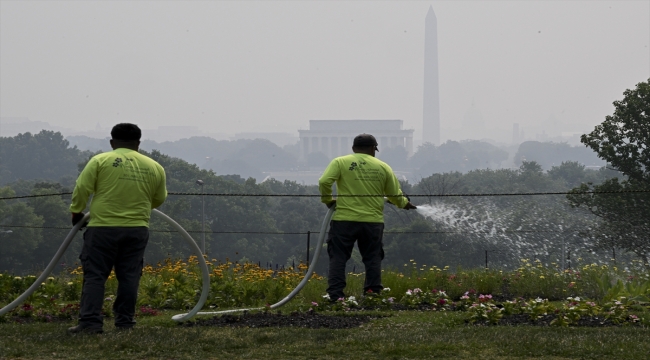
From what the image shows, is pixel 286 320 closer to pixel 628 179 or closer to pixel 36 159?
pixel 628 179

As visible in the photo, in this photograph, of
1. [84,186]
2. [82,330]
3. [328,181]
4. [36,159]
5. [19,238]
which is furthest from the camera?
[36,159]

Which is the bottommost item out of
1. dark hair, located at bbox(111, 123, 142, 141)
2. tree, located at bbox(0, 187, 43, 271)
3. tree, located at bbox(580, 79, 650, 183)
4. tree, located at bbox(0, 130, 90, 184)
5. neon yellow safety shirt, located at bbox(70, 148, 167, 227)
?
tree, located at bbox(0, 187, 43, 271)

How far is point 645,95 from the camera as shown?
129ft

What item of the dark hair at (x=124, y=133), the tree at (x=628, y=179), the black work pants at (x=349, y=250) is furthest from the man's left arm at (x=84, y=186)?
the tree at (x=628, y=179)

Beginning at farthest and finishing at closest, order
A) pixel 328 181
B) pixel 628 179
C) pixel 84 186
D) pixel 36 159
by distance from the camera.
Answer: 1. pixel 36 159
2. pixel 628 179
3. pixel 328 181
4. pixel 84 186

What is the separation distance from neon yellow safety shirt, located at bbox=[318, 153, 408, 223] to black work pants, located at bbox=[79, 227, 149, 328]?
2267 millimetres

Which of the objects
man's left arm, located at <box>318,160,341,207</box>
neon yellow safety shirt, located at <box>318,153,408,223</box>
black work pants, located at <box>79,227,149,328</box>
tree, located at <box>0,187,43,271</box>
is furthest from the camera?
tree, located at <box>0,187,43,271</box>

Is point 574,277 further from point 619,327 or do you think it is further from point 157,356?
point 157,356

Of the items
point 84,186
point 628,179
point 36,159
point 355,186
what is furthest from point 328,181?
point 36,159

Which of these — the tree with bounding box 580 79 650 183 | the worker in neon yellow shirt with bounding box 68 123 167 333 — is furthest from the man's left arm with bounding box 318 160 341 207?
the tree with bounding box 580 79 650 183

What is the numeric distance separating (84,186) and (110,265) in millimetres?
653

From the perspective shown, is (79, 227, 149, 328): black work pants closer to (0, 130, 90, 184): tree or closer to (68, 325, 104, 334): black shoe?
(68, 325, 104, 334): black shoe

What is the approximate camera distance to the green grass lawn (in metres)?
6.02

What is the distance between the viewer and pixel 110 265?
7539 mm
